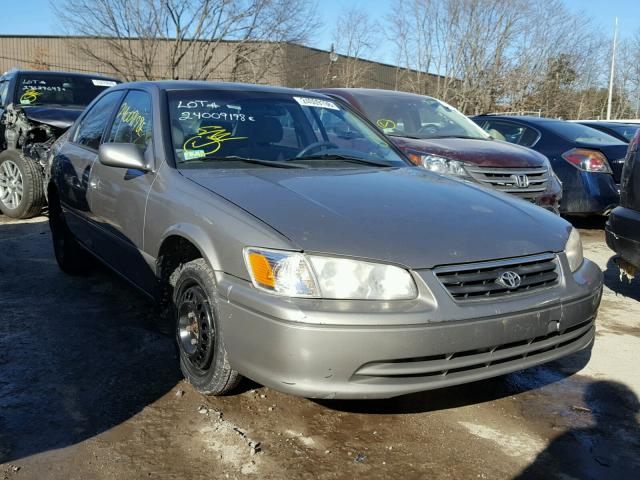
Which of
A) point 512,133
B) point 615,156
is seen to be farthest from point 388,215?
point 512,133

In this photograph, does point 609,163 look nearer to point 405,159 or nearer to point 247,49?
point 405,159

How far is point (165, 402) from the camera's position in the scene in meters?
2.99

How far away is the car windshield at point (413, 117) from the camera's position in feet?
22.1

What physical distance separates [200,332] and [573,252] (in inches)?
71.4

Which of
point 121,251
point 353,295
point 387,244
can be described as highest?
point 387,244

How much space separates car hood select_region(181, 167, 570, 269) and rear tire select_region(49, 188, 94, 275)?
2209 millimetres

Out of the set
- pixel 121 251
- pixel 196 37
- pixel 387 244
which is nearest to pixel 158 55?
pixel 196 37

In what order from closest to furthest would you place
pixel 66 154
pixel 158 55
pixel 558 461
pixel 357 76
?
pixel 558 461 → pixel 66 154 → pixel 158 55 → pixel 357 76

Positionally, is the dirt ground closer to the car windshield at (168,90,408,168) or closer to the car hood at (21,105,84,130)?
the car windshield at (168,90,408,168)

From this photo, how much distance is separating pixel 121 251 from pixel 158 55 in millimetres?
20627

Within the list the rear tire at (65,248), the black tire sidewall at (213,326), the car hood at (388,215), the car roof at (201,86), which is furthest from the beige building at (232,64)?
the black tire sidewall at (213,326)

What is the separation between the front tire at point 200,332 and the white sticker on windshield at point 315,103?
153cm

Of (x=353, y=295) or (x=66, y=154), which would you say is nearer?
(x=353, y=295)

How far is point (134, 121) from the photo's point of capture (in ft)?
12.9
